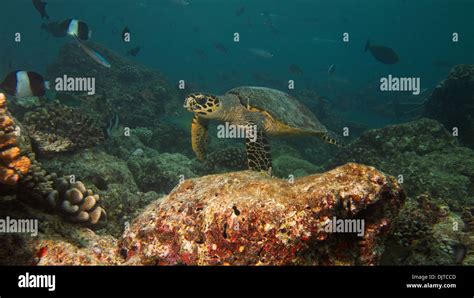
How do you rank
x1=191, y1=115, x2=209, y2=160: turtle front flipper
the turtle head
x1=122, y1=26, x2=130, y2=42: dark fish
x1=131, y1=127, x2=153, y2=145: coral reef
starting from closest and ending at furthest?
the turtle head
x1=191, y1=115, x2=209, y2=160: turtle front flipper
x1=122, y1=26, x2=130, y2=42: dark fish
x1=131, y1=127, x2=153, y2=145: coral reef

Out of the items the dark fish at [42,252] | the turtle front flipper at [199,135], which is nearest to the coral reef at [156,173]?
the turtle front flipper at [199,135]

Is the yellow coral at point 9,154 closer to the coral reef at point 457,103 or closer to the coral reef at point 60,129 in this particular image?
the coral reef at point 60,129

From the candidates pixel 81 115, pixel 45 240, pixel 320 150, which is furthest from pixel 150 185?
pixel 320 150

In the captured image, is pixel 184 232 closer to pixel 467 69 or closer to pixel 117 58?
pixel 467 69

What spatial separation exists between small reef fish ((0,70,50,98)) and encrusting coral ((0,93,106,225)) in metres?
2.01

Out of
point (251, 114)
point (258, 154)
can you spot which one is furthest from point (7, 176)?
point (251, 114)

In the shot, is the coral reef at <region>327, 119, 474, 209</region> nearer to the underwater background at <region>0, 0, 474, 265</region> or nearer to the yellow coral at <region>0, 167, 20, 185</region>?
the underwater background at <region>0, 0, 474, 265</region>

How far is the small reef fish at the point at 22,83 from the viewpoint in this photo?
17.5 ft

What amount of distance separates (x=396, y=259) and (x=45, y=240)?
11.3 ft

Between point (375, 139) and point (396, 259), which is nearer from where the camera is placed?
point (396, 259)

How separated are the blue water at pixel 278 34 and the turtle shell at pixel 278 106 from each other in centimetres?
1054

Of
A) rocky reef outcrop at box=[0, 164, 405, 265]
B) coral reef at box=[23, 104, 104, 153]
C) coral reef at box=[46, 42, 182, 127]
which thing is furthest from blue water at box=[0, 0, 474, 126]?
rocky reef outcrop at box=[0, 164, 405, 265]

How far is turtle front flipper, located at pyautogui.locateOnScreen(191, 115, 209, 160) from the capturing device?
751 cm
